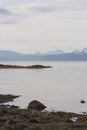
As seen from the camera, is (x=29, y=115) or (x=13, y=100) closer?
(x=29, y=115)

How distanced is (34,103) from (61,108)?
4.25 metres

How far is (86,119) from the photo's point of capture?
35.4 meters

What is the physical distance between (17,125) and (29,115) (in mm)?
8478

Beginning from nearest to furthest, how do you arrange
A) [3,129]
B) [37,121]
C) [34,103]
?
[3,129] → [37,121] → [34,103]

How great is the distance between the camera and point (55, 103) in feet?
181

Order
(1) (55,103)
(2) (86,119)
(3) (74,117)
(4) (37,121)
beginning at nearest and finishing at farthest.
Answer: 1. (4) (37,121)
2. (2) (86,119)
3. (3) (74,117)
4. (1) (55,103)

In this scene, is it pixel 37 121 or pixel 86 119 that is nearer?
pixel 37 121

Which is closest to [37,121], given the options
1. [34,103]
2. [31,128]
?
[31,128]

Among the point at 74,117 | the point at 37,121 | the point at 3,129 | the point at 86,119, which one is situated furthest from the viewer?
the point at 74,117

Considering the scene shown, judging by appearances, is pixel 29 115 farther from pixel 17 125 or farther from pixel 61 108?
pixel 61 108

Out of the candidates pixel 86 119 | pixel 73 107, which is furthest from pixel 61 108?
pixel 86 119

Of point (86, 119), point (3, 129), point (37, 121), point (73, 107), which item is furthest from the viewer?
point (73, 107)

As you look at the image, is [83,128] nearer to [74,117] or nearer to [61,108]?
[74,117]

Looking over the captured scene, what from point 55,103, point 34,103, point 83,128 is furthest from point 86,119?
point 55,103
